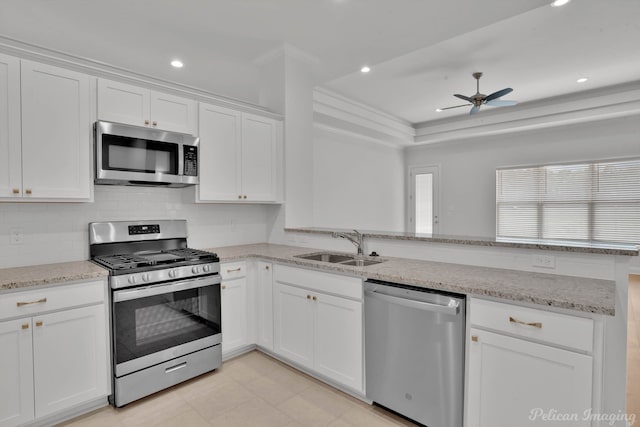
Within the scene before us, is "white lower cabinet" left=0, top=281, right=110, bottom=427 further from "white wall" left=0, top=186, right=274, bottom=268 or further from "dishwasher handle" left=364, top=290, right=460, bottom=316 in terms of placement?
"dishwasher handle" left=364, top=290, right=460, bottom=316

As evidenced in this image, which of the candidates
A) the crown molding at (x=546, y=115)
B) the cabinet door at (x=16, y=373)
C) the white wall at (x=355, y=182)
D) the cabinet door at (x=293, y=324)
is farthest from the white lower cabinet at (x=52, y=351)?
the crown molding at (x=546, y=115)

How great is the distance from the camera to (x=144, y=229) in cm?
279

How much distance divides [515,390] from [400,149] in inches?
261

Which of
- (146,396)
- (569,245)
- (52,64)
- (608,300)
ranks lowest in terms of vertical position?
(146,396)

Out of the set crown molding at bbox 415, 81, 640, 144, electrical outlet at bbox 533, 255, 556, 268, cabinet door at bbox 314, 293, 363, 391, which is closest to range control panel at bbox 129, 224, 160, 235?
cabinet door at bbox 314, 293, 363, 391

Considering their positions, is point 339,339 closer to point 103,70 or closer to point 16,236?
point 16,236

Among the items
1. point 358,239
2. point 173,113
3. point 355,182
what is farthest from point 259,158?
point 355,182

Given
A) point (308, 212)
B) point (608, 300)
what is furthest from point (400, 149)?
point (608, 300)

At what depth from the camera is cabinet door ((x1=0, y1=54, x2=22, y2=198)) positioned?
1.98 metres

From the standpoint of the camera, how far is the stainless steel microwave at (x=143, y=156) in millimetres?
2318

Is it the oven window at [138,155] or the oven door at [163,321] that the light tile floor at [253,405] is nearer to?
the oven door at [163,321]

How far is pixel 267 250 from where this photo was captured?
3.10m

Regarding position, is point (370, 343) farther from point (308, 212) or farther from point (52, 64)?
point (52, 64)

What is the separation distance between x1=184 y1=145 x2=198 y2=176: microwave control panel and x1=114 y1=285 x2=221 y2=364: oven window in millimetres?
A: 967
